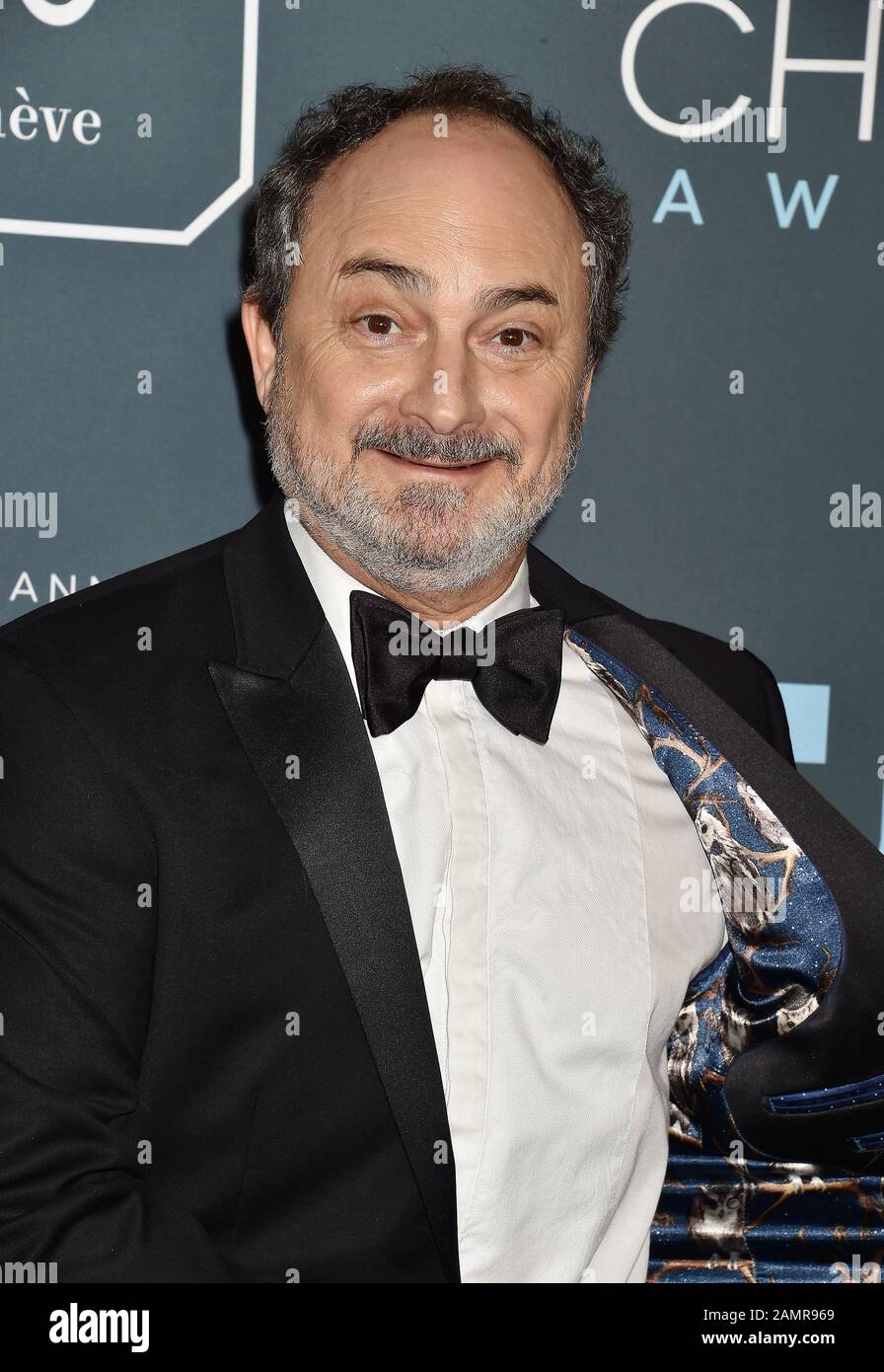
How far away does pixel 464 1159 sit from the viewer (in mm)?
1537

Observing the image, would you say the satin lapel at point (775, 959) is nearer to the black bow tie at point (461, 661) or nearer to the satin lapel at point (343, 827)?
the black bow tie at point (461, 661)

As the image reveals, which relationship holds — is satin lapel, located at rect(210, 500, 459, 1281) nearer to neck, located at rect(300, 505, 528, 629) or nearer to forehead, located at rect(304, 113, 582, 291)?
neck, located at rect(300, 505, 528, 629)

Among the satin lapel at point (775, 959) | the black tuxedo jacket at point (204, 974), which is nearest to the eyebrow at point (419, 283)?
the black tuxedo jacket at point (204, 974)

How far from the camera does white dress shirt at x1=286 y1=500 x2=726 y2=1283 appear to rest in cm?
156

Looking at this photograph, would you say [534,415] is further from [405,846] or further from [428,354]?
[405,846]

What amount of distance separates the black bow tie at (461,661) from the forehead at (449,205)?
0.41 meters

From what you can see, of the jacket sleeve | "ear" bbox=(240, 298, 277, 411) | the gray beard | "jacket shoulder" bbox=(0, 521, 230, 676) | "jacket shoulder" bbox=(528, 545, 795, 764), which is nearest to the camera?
the jacket sleeve

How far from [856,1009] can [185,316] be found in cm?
135

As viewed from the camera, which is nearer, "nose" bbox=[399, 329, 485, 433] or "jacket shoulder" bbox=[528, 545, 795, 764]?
"nose" bbox=[399, 329, 485, 433]

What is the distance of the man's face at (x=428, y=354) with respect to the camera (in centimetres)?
161

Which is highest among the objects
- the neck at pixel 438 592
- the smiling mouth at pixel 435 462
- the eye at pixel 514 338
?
the eye at pixel 514 338

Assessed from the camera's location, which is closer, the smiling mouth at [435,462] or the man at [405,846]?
the man at [405,846]

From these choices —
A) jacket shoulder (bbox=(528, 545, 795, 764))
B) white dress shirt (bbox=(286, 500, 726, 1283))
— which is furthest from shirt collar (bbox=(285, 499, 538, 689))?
jacket shoulder (bbox=(528, 545, 795, 764))
